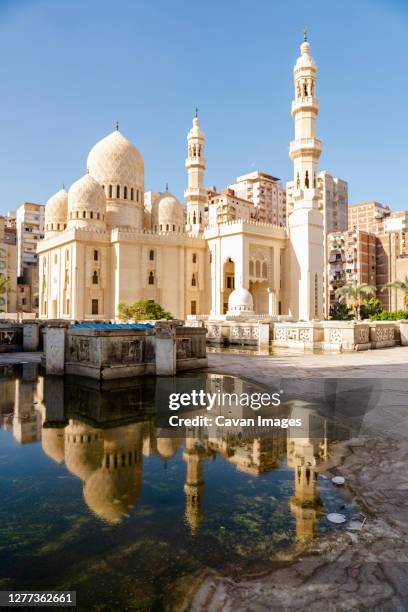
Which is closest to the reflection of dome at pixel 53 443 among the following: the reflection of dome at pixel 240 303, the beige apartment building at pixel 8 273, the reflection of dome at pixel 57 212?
the reflection of dome at pixel 240 303

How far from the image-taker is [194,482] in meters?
3.66

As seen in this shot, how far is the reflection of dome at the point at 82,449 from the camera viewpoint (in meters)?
4.02

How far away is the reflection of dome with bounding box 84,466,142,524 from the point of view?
3.14 m

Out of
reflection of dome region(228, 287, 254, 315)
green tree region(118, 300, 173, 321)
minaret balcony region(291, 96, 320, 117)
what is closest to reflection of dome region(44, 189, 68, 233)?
green tree region(118, 300, 173, 321)

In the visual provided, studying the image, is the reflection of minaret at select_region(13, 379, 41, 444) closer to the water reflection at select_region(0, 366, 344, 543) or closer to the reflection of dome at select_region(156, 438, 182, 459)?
the water reflection at select_region(0, 366, 344, 543)

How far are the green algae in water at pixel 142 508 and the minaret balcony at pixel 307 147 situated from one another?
1365 inches

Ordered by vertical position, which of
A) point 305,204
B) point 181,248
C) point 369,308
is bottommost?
→ point 369,308

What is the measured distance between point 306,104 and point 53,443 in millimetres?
36837

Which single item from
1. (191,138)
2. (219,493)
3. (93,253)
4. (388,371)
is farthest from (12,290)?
(219,493)

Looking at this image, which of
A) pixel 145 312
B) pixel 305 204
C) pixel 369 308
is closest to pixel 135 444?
pixel 145 312

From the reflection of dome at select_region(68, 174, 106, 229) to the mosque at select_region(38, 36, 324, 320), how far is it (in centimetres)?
9

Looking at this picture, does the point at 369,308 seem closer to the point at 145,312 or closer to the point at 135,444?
the point at 145,312

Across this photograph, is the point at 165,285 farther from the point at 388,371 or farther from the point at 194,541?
the point at 194,541

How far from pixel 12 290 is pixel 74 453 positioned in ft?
185
